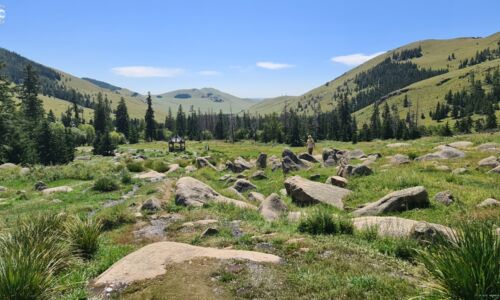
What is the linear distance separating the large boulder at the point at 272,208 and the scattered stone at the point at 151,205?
5.35 metres

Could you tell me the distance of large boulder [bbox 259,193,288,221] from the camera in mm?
17516

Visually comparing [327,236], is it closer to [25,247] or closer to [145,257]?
Answer: [145,257]

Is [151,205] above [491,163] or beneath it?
beneath

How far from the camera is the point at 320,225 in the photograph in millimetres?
12945

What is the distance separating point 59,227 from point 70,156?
60.9m

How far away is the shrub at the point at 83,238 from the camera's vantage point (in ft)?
36.9

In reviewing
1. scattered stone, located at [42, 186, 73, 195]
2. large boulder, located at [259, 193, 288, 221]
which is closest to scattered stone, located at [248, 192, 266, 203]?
large boulder, located at [259, 193, 288, 221]

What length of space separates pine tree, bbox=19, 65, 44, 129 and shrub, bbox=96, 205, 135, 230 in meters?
75.9

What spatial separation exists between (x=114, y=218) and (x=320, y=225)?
9.30 meters

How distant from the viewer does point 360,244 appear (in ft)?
37.0

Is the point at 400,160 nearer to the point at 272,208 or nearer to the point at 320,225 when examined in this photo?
the point at 272,208

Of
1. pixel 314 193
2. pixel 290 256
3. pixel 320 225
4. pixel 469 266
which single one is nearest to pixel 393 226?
pixel 320 225

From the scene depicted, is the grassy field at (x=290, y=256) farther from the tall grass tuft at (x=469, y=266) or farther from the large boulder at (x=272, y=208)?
the large boulder at (x=272, y=208)

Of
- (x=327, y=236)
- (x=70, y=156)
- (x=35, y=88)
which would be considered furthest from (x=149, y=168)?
(x=35, y=88)
